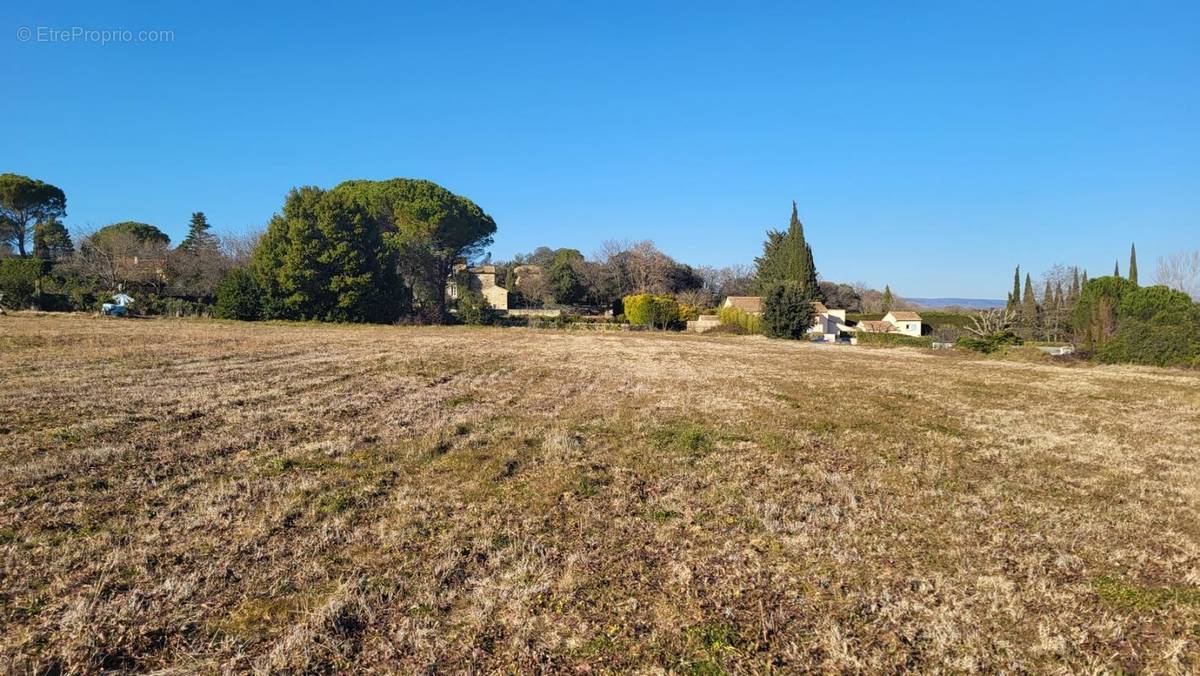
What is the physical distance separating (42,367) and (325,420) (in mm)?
7760

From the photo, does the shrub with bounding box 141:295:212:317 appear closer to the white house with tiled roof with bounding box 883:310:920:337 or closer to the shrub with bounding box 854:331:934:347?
the shrub with bounding box 854:331:934:347

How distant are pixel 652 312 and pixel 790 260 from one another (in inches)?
692

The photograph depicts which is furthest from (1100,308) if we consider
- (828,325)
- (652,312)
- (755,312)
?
(652,312)

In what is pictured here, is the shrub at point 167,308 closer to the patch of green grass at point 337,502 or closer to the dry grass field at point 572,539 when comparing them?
the dry grass field at point 572,539

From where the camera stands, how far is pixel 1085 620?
9.96ft

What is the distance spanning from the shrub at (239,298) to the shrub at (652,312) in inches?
1100

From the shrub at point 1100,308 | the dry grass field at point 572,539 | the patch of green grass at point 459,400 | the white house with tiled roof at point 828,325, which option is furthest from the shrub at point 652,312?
the dry grass field at point 572,539

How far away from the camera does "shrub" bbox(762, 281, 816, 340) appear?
38219 mm

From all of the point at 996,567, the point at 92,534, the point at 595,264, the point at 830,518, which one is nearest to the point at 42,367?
the point at 92,534

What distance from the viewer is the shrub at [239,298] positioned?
111ft

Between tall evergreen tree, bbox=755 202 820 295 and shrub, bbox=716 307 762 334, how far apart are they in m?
6.65

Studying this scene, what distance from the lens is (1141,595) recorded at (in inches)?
131

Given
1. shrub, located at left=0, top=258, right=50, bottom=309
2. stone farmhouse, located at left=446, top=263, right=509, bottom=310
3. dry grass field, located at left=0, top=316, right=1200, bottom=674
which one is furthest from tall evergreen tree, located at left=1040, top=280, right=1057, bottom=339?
shrub, located at left=0, top=258, right=50, bottom=309

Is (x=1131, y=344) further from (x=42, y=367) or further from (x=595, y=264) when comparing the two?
(x=595, y=264)
